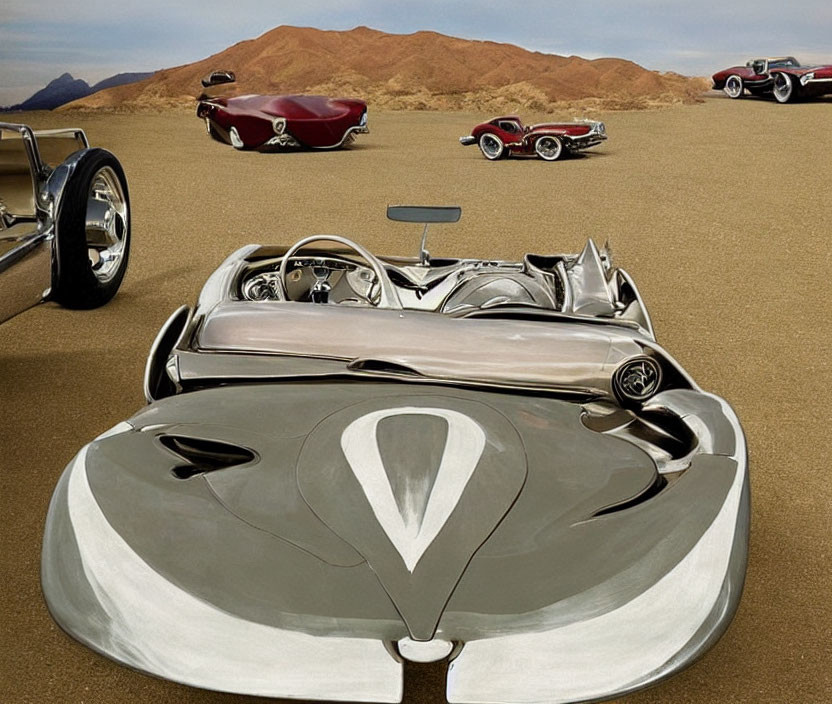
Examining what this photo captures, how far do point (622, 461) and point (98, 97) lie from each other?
11.3m

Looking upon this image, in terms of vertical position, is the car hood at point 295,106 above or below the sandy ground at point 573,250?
above

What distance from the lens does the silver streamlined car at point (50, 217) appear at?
3600mm

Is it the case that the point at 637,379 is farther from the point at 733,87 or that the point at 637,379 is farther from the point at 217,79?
the point at 733,87

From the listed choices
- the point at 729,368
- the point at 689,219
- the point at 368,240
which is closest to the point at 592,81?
the point at 689,219

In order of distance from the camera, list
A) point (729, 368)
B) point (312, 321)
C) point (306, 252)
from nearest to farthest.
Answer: point (312, 321)
point (306, 252)
point (729, 368)

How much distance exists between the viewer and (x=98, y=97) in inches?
456

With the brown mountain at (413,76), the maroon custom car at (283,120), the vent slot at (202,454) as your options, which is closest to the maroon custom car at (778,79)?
the brown mountain at (413,76)

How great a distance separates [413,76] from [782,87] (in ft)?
15.7

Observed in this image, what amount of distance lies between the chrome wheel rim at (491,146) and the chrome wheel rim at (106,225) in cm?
539

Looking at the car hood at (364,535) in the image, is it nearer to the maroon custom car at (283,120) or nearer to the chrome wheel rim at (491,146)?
the chrome wheel rim at (491,146)

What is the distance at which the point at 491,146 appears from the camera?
948 centimetres

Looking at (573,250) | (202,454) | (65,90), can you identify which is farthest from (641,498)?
(65,90)

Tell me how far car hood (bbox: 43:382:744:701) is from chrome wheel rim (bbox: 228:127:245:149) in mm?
8224

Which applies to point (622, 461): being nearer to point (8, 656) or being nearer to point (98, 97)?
point (8, 656)
